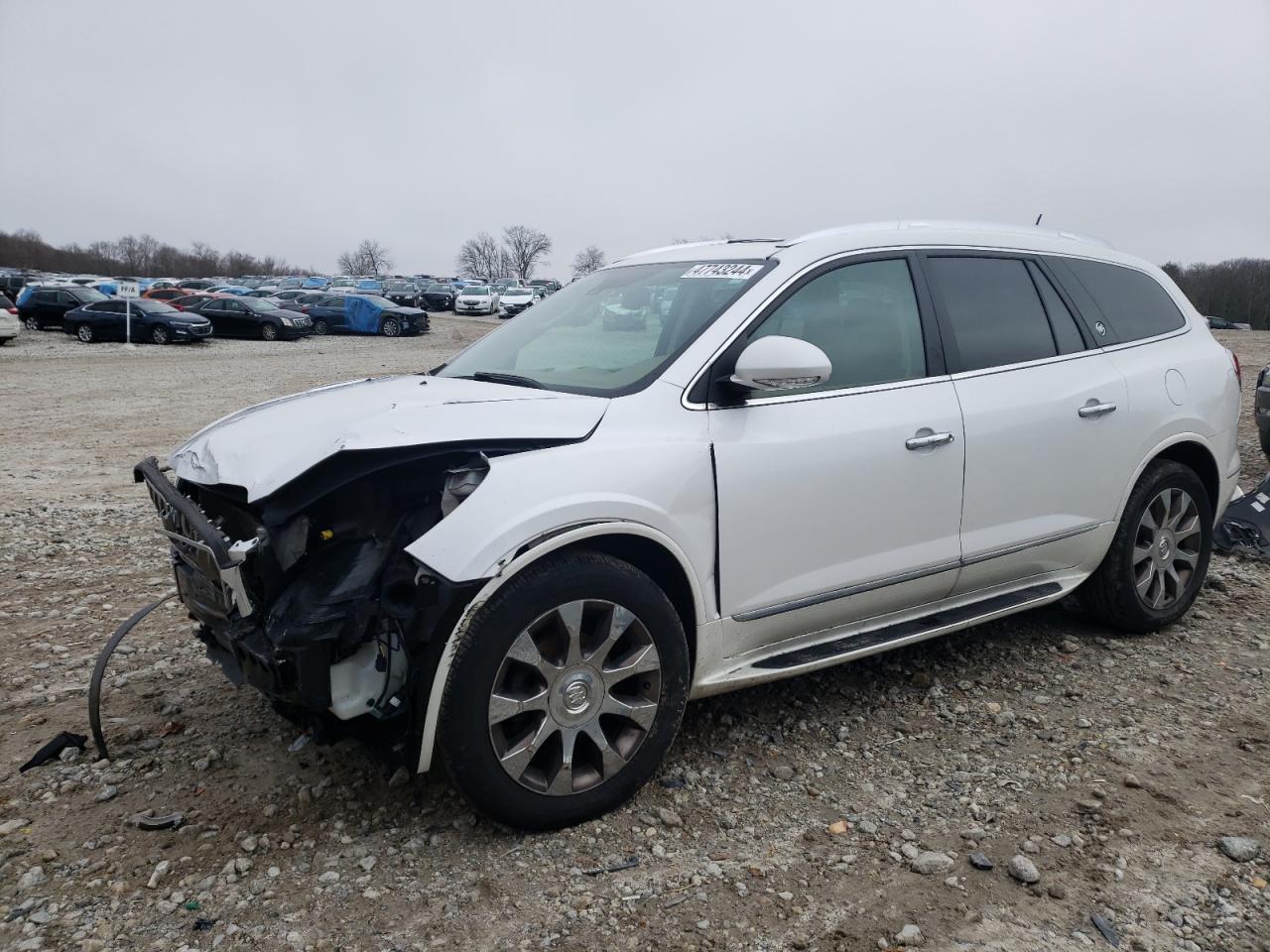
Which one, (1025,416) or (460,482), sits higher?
(1025,416)

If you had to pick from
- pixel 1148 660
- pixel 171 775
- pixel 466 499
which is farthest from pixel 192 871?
pixel 1148 660

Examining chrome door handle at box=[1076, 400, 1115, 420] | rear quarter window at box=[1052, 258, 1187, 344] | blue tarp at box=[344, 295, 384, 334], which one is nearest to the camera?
chrome door handle at box=[1076, 400, 1115, 420]

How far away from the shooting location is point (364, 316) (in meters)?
33.6

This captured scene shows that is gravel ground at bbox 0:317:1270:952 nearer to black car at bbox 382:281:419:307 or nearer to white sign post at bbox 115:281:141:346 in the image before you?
white sign post at bbox 115:281:141:346

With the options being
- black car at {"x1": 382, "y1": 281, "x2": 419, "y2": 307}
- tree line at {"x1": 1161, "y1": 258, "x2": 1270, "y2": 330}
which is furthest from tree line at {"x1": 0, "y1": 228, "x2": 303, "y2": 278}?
tree line at {"x1": 1161, "y1": 258, "x2": 1270, "y2": 330}

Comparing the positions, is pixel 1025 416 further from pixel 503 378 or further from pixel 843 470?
pixel 503 378

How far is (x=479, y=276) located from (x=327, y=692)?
111 m

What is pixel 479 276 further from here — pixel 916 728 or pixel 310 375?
pixel 916 728

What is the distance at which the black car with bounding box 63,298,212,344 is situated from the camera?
28.0 meters

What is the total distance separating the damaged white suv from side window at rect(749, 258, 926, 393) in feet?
0.04

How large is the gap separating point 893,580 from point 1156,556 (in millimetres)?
1780

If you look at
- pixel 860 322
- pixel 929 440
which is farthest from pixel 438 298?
pixel 929 440

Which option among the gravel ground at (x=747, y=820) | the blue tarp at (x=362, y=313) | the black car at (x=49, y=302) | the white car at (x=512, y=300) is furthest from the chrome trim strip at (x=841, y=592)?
the white car at (x=512, y=300)

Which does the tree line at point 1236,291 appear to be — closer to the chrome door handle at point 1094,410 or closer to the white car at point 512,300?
the white car at point 512,300
